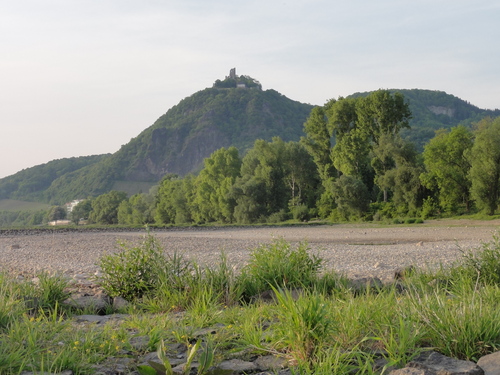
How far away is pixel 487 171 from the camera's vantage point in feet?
115

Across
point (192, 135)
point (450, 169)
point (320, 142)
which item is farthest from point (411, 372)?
point (192, 135)

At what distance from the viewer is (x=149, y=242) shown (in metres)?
7.90

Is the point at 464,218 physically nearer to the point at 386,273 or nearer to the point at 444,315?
the point at 386,273

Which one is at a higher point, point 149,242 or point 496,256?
point 149,242

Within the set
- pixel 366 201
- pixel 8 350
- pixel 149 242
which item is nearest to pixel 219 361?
pixel 8 350

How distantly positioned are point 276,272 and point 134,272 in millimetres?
2152

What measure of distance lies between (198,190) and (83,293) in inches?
2013

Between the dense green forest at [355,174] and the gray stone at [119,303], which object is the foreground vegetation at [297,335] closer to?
the gray stone at [119,303]

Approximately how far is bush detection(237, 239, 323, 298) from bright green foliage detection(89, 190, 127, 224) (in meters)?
79.4

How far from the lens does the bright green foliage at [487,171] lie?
1372 inches

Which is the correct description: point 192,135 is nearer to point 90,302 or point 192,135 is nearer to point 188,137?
point 188,137

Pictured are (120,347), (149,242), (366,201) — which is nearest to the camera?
(120,347)

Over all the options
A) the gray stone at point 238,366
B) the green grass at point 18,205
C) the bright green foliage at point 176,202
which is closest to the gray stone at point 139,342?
the gray stone at point 238,366

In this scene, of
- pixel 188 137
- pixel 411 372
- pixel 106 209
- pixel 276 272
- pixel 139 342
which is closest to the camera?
pixel 411 372
